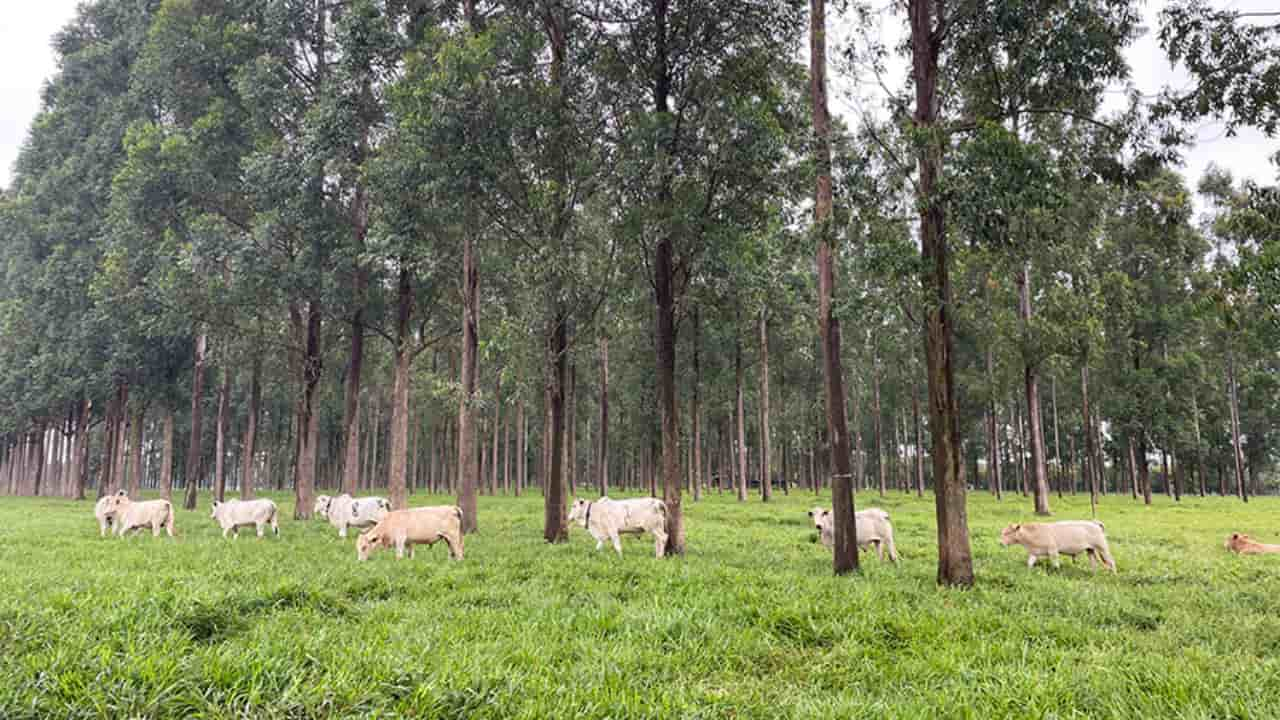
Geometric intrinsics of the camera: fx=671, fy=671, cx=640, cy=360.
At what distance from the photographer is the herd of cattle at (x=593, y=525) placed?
1204 cm

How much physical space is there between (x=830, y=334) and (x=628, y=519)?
575 centimetres

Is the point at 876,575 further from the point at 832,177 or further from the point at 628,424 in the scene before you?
the point at 628,424

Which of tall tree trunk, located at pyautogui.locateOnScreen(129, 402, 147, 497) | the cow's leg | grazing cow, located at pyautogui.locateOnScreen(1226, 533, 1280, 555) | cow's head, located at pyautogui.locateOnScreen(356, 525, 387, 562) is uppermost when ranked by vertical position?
tall tree trunk, located at pyautogui.locateOnScreen(129, 402, 147, 497)

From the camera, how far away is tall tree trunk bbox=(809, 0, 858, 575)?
433 inches

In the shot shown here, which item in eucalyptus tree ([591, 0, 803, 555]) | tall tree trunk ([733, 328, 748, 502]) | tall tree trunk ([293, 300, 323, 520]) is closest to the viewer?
eucalyptus tree ([591, 0, 803, 555])

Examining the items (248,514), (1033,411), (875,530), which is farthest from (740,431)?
(248,514)

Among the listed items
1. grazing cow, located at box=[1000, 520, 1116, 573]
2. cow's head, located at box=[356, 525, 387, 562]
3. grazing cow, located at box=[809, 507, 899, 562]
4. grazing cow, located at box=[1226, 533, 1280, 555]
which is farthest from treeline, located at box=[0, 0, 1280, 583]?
grazing cow, located at box=[1226, 533, 1280, 555]

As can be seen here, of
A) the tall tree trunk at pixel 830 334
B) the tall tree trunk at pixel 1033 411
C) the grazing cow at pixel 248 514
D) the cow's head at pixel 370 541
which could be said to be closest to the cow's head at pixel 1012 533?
the tall tree trunk at pixel 830 334

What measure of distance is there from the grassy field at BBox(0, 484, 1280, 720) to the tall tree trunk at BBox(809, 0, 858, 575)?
32.2 inches

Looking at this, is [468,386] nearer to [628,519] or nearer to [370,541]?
[628,519]

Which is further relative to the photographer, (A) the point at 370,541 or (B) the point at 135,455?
(B) the point at 135,455

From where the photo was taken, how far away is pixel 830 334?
11398 millimetres

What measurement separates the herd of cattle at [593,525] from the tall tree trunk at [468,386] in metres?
2.23

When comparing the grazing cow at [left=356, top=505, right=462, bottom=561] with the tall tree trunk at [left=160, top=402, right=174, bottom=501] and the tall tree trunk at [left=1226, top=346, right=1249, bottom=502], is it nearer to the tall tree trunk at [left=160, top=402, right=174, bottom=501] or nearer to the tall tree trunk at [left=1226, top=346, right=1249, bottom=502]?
the tall tree trunk at [left=160, top=402, right=174, bottom=501]
